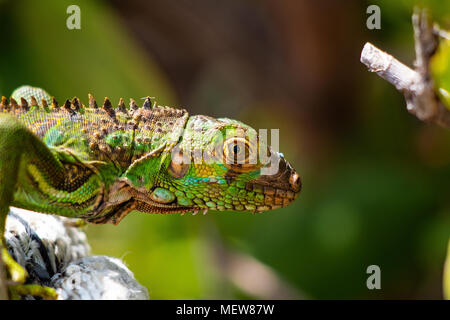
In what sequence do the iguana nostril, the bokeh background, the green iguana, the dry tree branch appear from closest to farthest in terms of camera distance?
the dry tree branch → the green iguana → the iguana nostril → the bokeh background

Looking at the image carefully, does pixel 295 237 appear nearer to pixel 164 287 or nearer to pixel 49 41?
pixel 164 287

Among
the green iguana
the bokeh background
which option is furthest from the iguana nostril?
the bokeh background

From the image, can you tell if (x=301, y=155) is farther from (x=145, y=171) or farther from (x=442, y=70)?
(x=442, y=70)

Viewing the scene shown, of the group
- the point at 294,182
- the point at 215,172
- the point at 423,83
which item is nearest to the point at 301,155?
the point at 294,182

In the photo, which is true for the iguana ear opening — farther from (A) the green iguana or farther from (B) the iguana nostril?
(B) the iguana nostril

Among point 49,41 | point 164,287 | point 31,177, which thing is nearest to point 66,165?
point 31,177

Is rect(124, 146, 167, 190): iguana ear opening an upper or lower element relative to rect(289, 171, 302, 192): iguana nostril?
upper

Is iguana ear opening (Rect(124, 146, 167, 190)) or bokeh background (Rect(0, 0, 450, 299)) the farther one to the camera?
bokeh background (Rect(0, 0, 450, 299))
